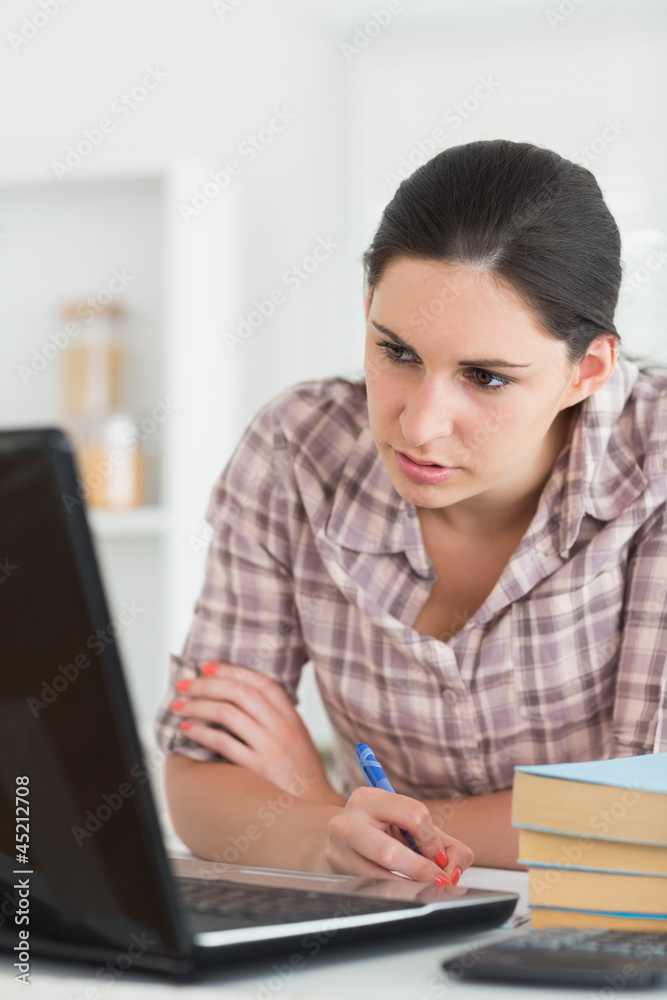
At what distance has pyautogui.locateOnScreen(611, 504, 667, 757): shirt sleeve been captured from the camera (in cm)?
110

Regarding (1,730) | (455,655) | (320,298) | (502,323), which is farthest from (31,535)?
(320,298)

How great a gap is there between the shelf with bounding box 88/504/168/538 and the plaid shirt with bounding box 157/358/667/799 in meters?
1.46

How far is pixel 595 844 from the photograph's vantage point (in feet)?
2.21

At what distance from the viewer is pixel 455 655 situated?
3.97ft

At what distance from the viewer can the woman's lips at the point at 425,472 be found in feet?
3.67

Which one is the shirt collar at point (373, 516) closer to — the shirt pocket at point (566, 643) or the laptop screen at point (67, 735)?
the shirt pocket at point (566, 643)

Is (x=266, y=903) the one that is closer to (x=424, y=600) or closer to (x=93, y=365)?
(x=424, y=600)

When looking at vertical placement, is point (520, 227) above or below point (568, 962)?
above

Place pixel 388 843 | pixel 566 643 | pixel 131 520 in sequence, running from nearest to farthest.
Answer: pixel 388 843 < pixel 566 643 < pixel 131 520

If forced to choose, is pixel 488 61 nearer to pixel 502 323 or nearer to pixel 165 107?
pixel 165 107

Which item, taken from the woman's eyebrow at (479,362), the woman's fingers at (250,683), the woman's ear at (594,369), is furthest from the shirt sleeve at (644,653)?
the woman's fingers at (250,683)

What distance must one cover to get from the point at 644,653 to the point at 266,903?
628mm

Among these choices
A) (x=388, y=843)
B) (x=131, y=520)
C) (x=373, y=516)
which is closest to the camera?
(x=388, y=843)

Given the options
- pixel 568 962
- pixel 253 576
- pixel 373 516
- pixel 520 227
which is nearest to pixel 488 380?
pixel 520 227
